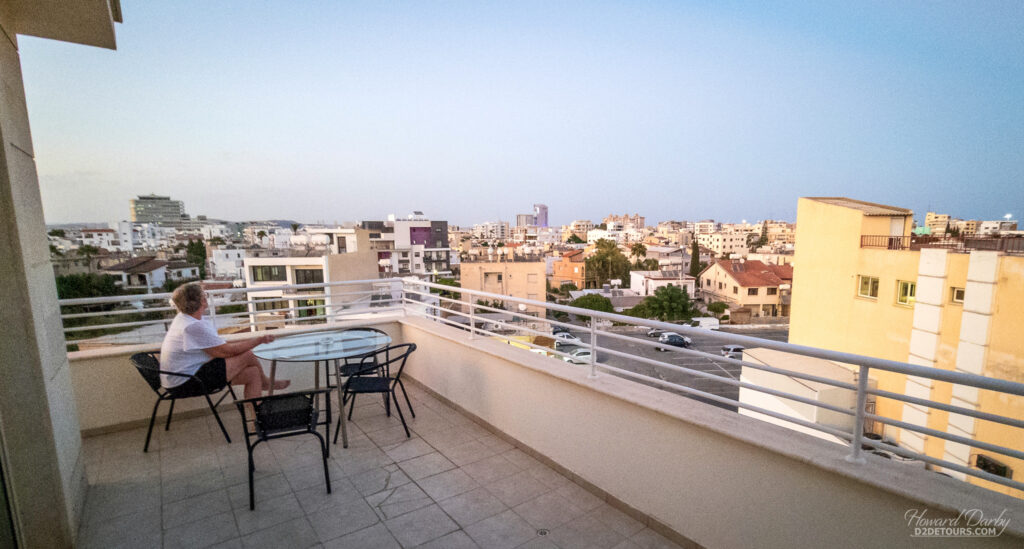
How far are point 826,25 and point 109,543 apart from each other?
26040mm

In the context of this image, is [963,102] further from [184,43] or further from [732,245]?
[732,245]

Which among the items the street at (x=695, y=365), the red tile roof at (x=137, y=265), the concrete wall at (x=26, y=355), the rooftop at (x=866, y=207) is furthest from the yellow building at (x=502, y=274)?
the concrete wall at (x=26, y=355)

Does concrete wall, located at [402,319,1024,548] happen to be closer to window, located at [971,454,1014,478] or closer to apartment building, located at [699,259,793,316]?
window, located at [971,454,1014,478]

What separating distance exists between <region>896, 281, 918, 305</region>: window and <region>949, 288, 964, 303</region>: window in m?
1.77

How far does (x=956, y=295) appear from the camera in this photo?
9961 millimetres

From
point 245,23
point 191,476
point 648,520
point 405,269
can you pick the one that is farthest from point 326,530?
point 405,269

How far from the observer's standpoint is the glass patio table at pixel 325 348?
314 cm

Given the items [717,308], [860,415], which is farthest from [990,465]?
[717,308]

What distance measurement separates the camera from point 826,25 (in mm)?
17516

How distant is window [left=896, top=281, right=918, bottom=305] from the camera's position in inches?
466

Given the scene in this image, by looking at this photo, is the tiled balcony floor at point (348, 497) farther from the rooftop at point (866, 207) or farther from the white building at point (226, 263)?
the white building at point (226, 263)

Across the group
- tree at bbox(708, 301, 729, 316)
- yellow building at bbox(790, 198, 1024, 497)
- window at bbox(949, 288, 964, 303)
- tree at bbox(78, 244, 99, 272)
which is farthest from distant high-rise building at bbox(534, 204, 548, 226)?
window at bbox(949, 288, 964, 303)

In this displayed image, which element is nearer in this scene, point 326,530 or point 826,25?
point 326,530

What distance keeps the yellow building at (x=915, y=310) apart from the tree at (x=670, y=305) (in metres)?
13.7
